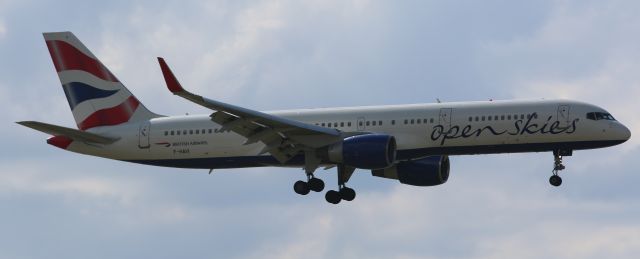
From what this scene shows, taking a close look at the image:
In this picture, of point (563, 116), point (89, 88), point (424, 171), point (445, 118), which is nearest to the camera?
point (563, 116)

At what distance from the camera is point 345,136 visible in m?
65.1

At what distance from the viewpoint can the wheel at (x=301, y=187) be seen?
6775cm

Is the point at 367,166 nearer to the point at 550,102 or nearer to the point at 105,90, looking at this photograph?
the point at 550,102

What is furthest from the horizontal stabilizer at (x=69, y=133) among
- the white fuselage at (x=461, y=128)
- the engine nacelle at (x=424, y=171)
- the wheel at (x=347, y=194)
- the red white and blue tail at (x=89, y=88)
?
the engine nacelle at (x=424, y=171)

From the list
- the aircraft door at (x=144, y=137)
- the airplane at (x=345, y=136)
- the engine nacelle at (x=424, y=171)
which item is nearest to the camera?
the airplane at (x=345, y=136)

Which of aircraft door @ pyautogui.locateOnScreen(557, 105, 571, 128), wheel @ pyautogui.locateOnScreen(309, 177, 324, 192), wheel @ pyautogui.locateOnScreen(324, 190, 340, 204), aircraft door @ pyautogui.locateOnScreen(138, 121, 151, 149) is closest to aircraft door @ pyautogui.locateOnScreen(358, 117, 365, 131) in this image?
wheel @ pyautogui.locateOnScreen(309, 177, 324, 192)

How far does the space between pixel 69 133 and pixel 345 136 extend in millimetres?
13414

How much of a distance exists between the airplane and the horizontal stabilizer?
63 millimetres

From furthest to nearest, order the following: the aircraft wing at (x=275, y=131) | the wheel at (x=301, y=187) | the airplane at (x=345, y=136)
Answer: the wheel at (x=301, y=187) → the airplane at (x=345, y=136) → the aircraft wing at (x=275, y=131)

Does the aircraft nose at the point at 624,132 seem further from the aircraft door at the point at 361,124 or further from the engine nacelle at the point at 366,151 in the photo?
the aircraft door at the point at 361,124

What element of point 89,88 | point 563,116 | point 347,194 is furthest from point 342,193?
point 89,88

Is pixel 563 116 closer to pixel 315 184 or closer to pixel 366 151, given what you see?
pixel 366 151

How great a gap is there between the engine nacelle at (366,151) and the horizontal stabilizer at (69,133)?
→ 12.8 metres

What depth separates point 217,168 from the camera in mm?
69625
